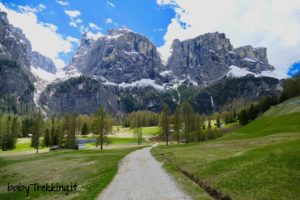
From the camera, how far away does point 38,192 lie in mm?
36250

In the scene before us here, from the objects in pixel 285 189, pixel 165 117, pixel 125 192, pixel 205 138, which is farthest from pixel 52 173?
pixel 205 138

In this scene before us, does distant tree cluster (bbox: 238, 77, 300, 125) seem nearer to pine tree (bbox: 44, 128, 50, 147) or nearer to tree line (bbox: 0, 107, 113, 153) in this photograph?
tree line (bbox: 0, 107, 113, 153)

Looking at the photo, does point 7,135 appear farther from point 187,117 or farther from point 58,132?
point 187,117

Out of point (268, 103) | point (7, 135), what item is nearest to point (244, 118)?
point (268, 103)

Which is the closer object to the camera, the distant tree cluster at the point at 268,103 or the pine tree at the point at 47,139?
the pine tree at the point at 47,139

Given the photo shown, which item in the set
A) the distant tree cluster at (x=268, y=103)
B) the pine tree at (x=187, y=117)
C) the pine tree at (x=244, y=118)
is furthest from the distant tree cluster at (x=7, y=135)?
the distant tree cluster at (x=268, y=103)

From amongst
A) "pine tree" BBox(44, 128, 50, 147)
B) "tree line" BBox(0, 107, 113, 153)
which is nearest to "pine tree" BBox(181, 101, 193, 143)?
"tree line" BBox(0, 107, 113, 153)

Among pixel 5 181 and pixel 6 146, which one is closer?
pixel 5 181

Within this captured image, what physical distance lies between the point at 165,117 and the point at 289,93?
275 feet

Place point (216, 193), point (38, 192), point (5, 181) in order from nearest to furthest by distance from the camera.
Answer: point (216, 193), point (38, 192), point (5, 181)

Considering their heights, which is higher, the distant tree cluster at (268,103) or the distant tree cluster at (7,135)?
the distant tree cluster at (268,103)

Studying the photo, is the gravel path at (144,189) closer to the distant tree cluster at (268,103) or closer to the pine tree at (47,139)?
the pine tree at (47,139)

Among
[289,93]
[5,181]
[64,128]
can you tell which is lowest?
[5,181]

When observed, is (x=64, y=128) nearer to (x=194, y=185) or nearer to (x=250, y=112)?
(x=250, y=112)
